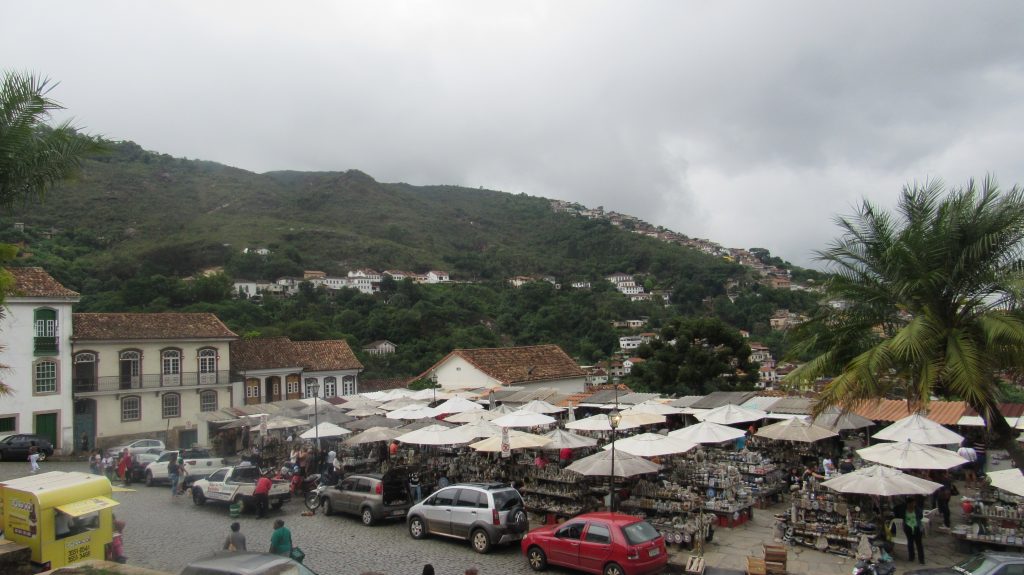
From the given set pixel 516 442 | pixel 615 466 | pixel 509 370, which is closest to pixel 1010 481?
pixel 615 466

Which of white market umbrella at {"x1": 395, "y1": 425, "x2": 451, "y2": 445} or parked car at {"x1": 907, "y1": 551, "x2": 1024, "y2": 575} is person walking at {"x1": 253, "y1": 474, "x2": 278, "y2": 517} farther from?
parked car at {"x1": 907, "y1": 551, "x2": 1024, "y2": 575}

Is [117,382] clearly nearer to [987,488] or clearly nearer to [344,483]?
[344,483]

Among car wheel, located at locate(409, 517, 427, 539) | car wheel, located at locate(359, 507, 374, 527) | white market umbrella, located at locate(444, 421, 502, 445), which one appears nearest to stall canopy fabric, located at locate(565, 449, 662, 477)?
car wheel, located at locate(409, 517, 427, 539)

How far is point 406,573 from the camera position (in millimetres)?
11461

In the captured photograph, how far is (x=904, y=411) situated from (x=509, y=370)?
69.4 feet

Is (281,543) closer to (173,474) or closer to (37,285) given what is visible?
(173,474)

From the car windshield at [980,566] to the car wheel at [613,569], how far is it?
15.6 ft

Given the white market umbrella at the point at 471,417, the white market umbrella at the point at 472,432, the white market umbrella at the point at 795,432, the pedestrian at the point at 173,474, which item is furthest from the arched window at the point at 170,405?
the white market umbrella at the point at 795,432

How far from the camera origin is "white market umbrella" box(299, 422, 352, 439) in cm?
2086

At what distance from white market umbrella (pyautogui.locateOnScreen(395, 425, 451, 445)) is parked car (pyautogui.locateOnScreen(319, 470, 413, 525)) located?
1591mm

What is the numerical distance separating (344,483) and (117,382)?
884 inches

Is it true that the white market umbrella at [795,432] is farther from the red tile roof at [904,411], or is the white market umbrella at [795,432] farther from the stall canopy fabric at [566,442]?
the stall canopy fabric at [566,442]

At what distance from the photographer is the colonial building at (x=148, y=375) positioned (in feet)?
104

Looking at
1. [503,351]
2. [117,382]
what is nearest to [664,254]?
[503,351]
